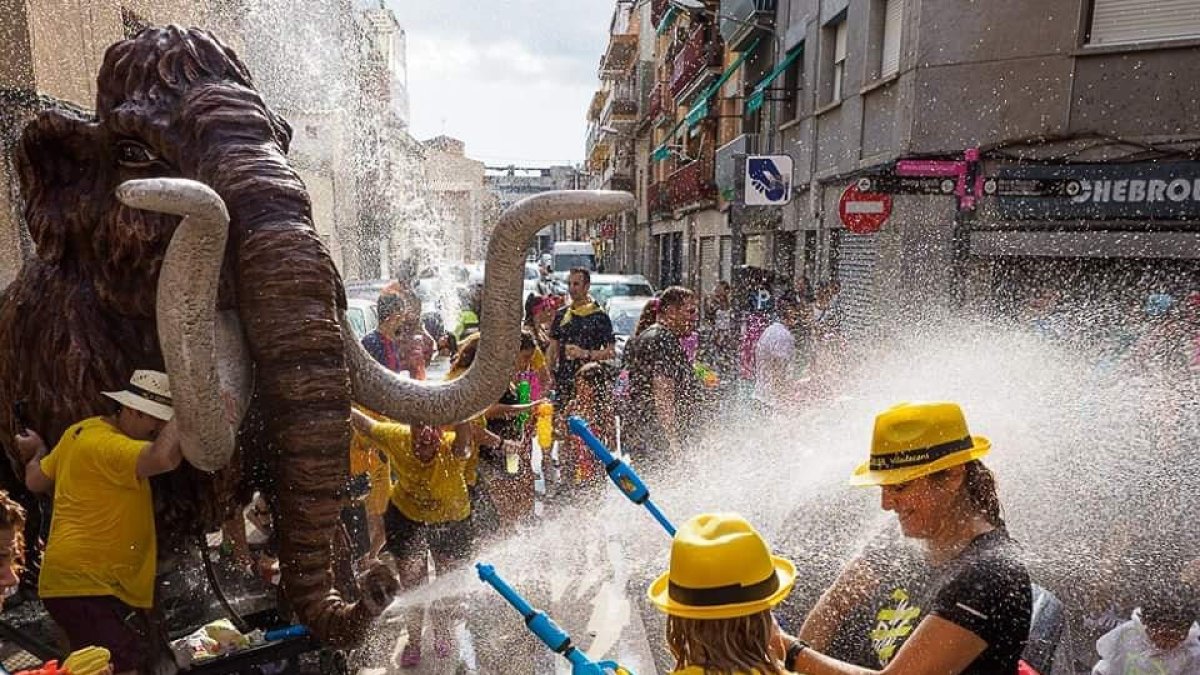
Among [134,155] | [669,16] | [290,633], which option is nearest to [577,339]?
[290,633]

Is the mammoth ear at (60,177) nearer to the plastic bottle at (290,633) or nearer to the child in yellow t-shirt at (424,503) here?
the plastic bottle at (290,633)

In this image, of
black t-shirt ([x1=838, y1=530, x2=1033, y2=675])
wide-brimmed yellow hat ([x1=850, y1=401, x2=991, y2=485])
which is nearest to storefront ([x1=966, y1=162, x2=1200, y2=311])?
wide-brimmed yellow hat ([x1=850, y1=401, x2=991, y2=485])

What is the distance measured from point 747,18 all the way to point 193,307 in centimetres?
1856

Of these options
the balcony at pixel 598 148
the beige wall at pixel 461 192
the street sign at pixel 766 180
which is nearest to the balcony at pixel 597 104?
the balcony at pixel 598 148

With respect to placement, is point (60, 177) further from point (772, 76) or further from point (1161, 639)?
point (772, 76)

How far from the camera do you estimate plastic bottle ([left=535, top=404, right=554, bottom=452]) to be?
255 inches

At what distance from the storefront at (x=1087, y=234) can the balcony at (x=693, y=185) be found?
1490cm

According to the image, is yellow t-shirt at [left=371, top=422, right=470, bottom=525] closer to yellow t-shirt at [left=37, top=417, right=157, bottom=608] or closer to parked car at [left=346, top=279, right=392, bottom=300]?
yellow t-shirt at [left=37, top=417, right=157, bottom=608]

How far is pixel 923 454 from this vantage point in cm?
217

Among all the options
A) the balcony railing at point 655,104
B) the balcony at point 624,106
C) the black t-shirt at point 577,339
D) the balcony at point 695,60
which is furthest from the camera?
the balcony at point 624,106

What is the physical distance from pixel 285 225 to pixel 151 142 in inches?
24.3

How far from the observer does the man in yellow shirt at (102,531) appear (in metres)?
2.37

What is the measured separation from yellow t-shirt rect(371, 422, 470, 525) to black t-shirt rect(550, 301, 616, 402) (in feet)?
7.60

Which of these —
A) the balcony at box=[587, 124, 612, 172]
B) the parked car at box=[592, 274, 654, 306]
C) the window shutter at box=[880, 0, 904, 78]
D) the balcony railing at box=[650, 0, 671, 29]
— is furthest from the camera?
the balcony at box=[587, 124, 612, 172]
